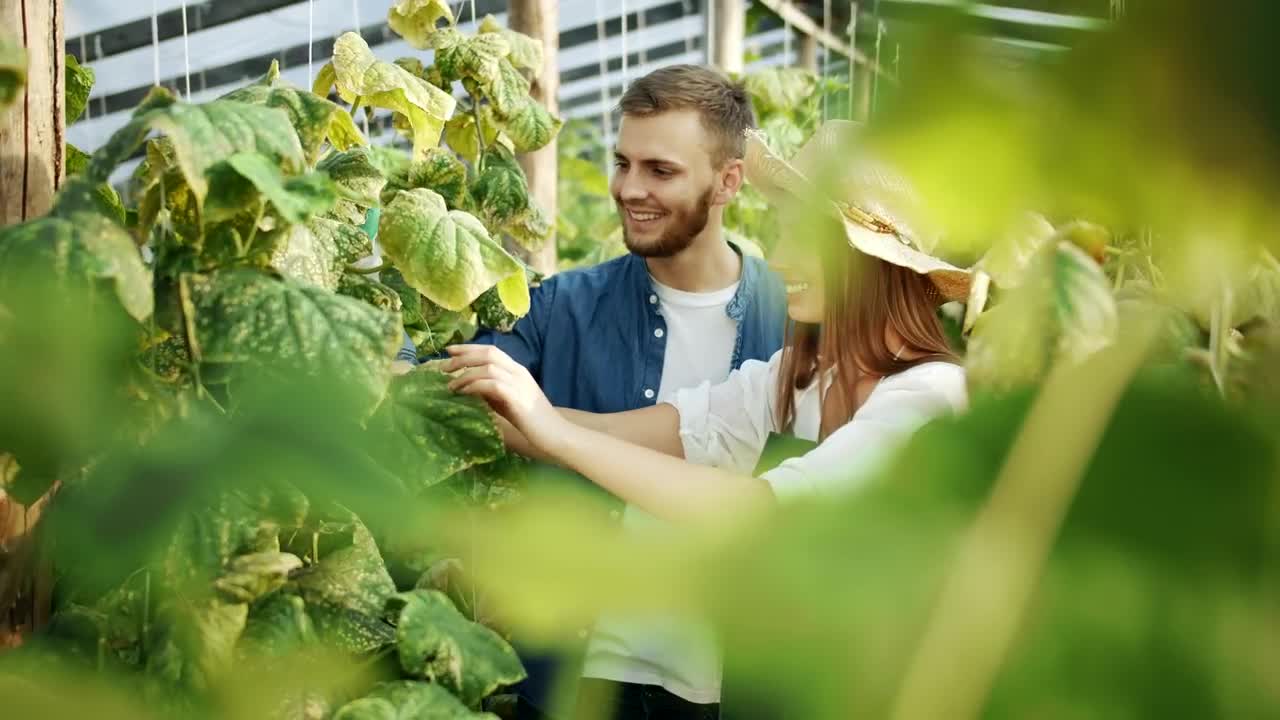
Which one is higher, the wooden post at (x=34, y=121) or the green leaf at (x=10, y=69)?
the green leaf at (x=10, y=69)

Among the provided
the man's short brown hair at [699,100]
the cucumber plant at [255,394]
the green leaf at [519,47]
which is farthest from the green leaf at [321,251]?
the man's short brown hair at [699,100]

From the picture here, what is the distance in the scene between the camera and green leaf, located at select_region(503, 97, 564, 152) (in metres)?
2.11

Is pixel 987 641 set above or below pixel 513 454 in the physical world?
above

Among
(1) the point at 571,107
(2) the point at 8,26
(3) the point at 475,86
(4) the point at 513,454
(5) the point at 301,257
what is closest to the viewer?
(2) the point at 8,26

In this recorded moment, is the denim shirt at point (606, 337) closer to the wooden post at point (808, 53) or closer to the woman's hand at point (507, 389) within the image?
the woman's hand at point (507, 389)

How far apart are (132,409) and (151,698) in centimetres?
30

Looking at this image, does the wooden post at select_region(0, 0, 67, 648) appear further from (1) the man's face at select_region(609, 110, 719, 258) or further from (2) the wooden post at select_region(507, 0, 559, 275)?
(1) the man's face at select_region(609, 110, 719, 258)

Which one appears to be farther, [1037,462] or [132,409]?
[132,409]

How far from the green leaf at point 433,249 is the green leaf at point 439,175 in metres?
0.35

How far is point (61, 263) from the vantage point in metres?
0.48

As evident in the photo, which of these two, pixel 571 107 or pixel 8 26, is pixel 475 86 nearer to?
pixel 8 26

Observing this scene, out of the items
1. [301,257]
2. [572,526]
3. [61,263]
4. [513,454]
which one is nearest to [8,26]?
[301,257]

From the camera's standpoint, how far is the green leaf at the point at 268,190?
757 millimetres

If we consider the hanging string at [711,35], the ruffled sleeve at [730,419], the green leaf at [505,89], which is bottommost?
the ruffled sleeve at [730,419]
